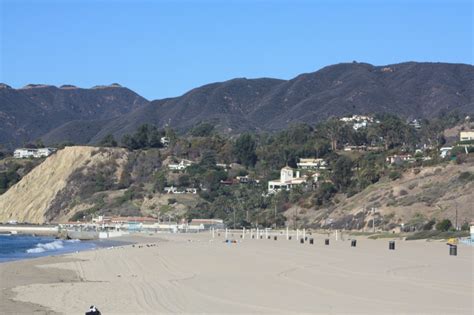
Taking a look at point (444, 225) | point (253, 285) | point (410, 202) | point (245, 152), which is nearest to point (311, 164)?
point (245, 152)

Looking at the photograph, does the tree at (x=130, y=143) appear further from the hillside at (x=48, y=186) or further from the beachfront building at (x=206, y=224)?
the beachfront building at (x=206, y=224)

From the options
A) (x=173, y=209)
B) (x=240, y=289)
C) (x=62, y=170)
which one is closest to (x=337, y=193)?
(x=173, y=209)

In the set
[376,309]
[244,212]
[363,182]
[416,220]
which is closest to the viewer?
[376,309]

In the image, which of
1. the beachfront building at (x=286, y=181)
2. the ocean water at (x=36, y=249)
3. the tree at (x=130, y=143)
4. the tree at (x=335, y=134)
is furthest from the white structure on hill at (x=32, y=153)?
the ocean water at (x=36, y=249)

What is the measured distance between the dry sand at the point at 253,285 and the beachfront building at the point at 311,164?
92.5 metres

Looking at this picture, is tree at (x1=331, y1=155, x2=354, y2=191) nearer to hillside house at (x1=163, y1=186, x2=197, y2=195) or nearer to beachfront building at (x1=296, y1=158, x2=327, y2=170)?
beachfront building at (x1=296, y1=158, x2=327, y2=170)

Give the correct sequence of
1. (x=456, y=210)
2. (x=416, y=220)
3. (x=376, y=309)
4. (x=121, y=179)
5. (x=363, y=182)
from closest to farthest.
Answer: (x=376, y=309), (x=456, y=210), (x=416, y=220), (x=363, y=182), (x=121, y=179)

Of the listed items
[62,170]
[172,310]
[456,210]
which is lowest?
[172,310]

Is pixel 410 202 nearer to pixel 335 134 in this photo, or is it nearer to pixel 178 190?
pixel 178 190

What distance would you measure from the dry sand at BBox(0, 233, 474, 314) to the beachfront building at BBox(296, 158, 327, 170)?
92.5m

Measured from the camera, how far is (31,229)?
110 metres

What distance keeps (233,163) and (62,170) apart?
28.1m

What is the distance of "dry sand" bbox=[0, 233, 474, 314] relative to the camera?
65.6ft

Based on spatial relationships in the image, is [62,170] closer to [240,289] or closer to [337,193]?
[337,193]
